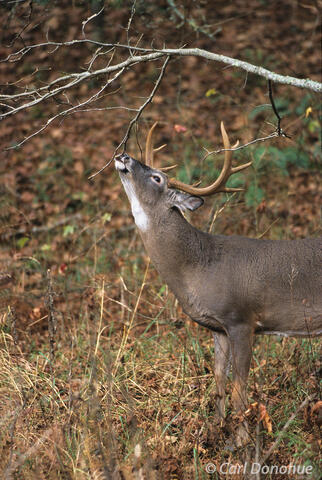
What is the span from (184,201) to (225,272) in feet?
1.88

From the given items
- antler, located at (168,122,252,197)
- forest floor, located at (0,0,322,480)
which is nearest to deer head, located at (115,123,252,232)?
antler, located at (168,122,252,197)

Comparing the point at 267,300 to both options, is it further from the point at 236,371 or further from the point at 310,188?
the point at 310,188

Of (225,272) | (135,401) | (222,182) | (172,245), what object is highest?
(222,182)

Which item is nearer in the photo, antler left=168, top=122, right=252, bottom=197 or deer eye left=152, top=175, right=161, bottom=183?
antler left=168, top=122, right=252, bottom=197

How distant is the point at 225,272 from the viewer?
4.75 metres

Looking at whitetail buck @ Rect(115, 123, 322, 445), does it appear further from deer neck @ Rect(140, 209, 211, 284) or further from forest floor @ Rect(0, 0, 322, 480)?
forest floor @ Rect(0, 0, 322, 480)

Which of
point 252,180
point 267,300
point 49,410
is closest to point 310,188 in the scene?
point 252,180

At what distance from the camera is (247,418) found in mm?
3947

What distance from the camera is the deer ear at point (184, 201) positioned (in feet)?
15.7

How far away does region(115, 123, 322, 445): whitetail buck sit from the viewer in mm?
4629

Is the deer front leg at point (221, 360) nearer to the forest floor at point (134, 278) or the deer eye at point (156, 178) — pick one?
the forest floor at point (134, 278)

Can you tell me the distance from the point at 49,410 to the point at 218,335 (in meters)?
1.27

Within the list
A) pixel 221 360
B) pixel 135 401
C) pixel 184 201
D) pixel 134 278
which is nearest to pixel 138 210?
pixel 184 201

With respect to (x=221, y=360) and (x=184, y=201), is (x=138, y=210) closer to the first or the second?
(x=184, y=201)
